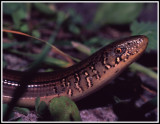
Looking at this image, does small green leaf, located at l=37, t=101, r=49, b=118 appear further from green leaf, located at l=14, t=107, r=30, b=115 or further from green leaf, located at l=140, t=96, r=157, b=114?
green leaf, located at l=140, t=96, r=157, b=114

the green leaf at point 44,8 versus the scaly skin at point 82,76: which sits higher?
the green leaf at point 44,8

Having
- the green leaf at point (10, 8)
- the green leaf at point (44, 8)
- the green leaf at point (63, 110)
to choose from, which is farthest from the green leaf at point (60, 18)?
the green leaf at point (63, 110)

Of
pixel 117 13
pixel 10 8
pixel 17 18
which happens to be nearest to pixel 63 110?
pixel 17 18

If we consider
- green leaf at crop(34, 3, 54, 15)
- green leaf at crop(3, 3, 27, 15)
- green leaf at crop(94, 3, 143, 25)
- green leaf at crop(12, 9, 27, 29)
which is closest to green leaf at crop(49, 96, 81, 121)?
green leaf at crop(12, 9, 27, 29)

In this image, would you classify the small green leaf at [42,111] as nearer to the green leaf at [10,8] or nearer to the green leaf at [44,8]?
the green leaf at [10,8]

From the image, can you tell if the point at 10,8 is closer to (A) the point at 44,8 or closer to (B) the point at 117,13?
(A) the point at 44,8

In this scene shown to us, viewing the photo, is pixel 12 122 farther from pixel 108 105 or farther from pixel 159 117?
pixel 159 117
